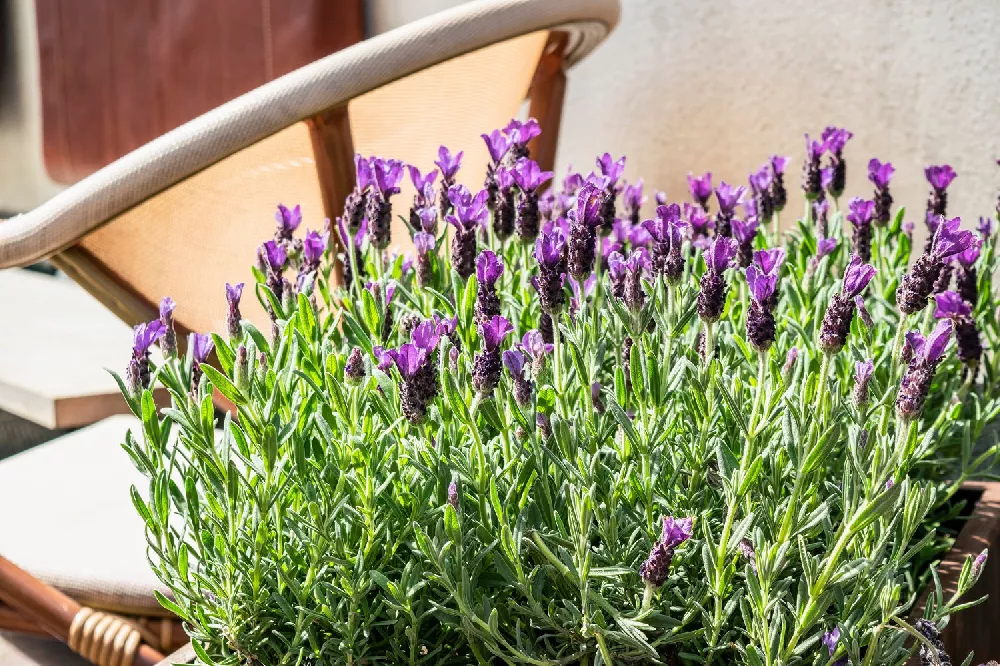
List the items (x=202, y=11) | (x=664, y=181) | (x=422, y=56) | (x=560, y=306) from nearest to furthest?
(x=560, y=306)
(x=422, y=56)
(x=664, y=181)
(x=202, y=11)

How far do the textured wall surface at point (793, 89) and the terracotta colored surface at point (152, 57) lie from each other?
93 cm

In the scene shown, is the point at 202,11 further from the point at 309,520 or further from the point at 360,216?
the point at 309,520

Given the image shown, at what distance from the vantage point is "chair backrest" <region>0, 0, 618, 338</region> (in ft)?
3.74

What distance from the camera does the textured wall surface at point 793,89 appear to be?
1577mm

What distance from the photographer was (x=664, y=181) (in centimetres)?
201

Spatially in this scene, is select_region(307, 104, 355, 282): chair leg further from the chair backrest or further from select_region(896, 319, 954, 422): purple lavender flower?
select_region(896, 319, 954, 422): purple lavender flower

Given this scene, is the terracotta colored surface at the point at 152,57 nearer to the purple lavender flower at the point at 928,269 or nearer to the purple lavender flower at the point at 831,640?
the purple lavender flower at the point at 928,269

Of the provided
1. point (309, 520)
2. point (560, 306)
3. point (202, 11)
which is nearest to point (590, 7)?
point (560, 306)

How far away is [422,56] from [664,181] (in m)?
0.91

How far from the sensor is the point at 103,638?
3.65 ft

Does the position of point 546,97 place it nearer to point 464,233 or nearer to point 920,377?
point 464,233

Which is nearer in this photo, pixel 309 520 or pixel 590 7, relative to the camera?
pixel 309 520

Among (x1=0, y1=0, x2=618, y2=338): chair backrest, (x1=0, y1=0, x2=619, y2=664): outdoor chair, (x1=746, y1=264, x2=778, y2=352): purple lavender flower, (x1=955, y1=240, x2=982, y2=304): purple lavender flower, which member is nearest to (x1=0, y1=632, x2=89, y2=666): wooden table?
(x1=0, y1=0, x2=619, y2=664): outdoor chair

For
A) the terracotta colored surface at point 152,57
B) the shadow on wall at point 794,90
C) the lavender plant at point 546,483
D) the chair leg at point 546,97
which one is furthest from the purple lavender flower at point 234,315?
the terracotta colored surface at point 152,57
